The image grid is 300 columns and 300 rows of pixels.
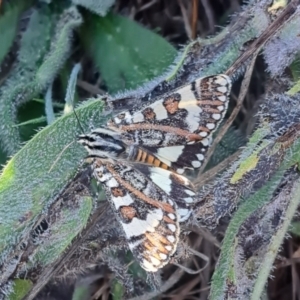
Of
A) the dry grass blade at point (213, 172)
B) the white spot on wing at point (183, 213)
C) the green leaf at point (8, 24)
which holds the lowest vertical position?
the dry grass blade at point (213, 172)

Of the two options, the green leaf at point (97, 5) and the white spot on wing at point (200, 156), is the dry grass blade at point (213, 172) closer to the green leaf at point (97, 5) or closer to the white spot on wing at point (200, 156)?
the white spot on wing at point (200, 156)

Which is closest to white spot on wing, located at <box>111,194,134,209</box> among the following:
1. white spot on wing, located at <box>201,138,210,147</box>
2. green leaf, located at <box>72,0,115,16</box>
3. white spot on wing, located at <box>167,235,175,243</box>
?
white spot on wing, located at <box>167,235,175,243</box>

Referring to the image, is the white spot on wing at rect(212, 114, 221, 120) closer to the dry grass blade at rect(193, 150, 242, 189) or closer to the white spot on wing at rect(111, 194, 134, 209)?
the dry grass blade at rect(193, 150, 242, 189)

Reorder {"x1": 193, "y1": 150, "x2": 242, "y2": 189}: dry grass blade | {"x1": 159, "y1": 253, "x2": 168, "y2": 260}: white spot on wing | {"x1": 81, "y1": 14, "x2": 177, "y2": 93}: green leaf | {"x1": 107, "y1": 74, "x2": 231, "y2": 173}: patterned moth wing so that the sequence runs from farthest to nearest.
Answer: {"x1": 81, "y1": 14, "x2": 177, "y2": 93}: green leaf < {"x1": 193, "y1": 150, "x2": 242, "y2": 189}: dry grass blade < {"x1": 107, "y1": 74, "x2": 231, "y2": 173}: patterned moth wing < {"x1": 159, "y1": 253, "x2": 168, "y2": 260}: white spot on wing

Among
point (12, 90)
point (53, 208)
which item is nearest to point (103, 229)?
point (53, 208)

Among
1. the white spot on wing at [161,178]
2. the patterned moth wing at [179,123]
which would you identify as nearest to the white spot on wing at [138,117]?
the patterned moth wing at [179,123]

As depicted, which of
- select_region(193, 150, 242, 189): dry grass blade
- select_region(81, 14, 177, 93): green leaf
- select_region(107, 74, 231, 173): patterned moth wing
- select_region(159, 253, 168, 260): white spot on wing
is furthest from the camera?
select_region(81, 14, 177, 93): green leaf

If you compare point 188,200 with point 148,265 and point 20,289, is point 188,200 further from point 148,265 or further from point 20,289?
point 20,289

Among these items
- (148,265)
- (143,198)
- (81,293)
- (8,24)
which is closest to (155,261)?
(148,265)
